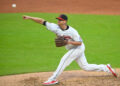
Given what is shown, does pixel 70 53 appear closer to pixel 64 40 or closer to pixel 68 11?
pixel 64 40

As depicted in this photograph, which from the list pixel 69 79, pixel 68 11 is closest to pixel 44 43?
pixel 69 79

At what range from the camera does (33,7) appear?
19938 millimetres

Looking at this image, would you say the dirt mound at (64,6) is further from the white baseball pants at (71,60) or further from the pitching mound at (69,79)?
the white baseball pants at (71,60)

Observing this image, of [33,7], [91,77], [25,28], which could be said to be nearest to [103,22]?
[25,28]

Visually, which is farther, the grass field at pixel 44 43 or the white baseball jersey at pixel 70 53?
the grass field at pixel 44 43

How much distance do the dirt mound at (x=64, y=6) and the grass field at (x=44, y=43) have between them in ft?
6.32

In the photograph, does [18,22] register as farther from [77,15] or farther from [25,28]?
[77,15]

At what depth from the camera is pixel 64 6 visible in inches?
805

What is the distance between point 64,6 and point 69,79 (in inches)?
523

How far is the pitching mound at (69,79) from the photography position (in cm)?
723

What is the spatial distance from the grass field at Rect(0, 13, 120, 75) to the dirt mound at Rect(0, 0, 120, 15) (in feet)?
6.32

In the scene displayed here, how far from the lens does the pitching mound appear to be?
7.23 metres

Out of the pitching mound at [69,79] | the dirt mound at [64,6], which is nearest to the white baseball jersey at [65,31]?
the pitching mound at [69,79]

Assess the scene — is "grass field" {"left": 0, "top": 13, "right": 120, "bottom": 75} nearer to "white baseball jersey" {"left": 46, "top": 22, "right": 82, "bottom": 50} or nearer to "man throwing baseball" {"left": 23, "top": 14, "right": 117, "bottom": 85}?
"man throwing baseball" {"left": 23, "top": 14, "right": 117, "bottom": 85}
